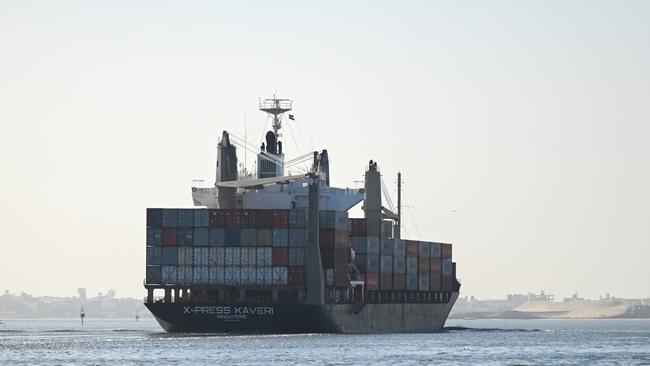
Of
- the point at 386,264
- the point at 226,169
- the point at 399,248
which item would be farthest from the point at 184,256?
the point at 399,248

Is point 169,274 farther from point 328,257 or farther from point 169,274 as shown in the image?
point 328,257

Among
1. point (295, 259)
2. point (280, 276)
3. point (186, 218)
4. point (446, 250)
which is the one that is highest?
point (186, 218)

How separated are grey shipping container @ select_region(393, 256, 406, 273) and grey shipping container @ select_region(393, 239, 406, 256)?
1.44 ft

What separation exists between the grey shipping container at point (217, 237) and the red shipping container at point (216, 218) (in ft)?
1.32

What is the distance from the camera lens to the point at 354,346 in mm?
118625

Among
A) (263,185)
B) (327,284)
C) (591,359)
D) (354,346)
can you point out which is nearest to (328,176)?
(263,185)

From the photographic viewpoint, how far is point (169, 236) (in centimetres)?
13850

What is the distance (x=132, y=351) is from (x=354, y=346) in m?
17.5

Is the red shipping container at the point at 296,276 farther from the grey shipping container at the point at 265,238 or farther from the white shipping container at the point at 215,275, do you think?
the white shipping container at the point at 215,275

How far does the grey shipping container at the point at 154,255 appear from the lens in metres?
139

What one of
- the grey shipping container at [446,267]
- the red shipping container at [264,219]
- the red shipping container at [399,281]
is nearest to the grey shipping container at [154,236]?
the red shipping container at [264,219]

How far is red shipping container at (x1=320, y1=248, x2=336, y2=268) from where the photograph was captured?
463 feet

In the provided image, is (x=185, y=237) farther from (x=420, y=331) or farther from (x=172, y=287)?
(x=420, y=331)

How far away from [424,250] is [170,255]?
39889mm
